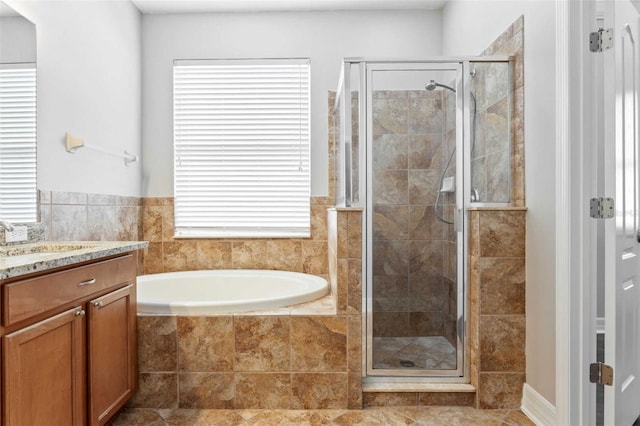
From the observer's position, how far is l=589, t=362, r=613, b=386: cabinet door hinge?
1.55m

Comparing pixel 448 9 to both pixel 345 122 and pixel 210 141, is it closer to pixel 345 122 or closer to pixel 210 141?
pixel 345 122

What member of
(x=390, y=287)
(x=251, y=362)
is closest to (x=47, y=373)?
(x=251, y=362)

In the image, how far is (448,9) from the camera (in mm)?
3053

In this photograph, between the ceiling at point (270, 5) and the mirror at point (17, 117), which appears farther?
the ceiling at point (270, 5)

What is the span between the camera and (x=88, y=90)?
2.42 metres

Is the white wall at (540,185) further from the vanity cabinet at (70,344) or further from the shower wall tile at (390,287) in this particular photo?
the vanity cabinet at (70,344)

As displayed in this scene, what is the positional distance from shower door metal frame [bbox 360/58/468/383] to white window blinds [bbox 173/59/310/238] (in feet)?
3.61

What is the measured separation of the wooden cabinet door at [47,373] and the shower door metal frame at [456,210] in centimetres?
134

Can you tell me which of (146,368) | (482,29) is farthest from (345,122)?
(146,368)

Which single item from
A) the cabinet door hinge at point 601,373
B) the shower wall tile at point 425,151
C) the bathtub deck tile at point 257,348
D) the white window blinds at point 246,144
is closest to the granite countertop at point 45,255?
the bathtub deck tile at point 257,348

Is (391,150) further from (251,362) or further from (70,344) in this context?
(70,344)

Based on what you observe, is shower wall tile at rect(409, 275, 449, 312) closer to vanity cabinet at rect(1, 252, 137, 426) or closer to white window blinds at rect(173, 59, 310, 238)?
white window blinds at rect(173, 59, 310, 238)

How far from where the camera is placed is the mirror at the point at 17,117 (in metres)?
1.79

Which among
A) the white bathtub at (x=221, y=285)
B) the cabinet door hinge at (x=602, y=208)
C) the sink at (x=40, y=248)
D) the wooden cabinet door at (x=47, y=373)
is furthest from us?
the white bathtub at (x=221, y=285)
